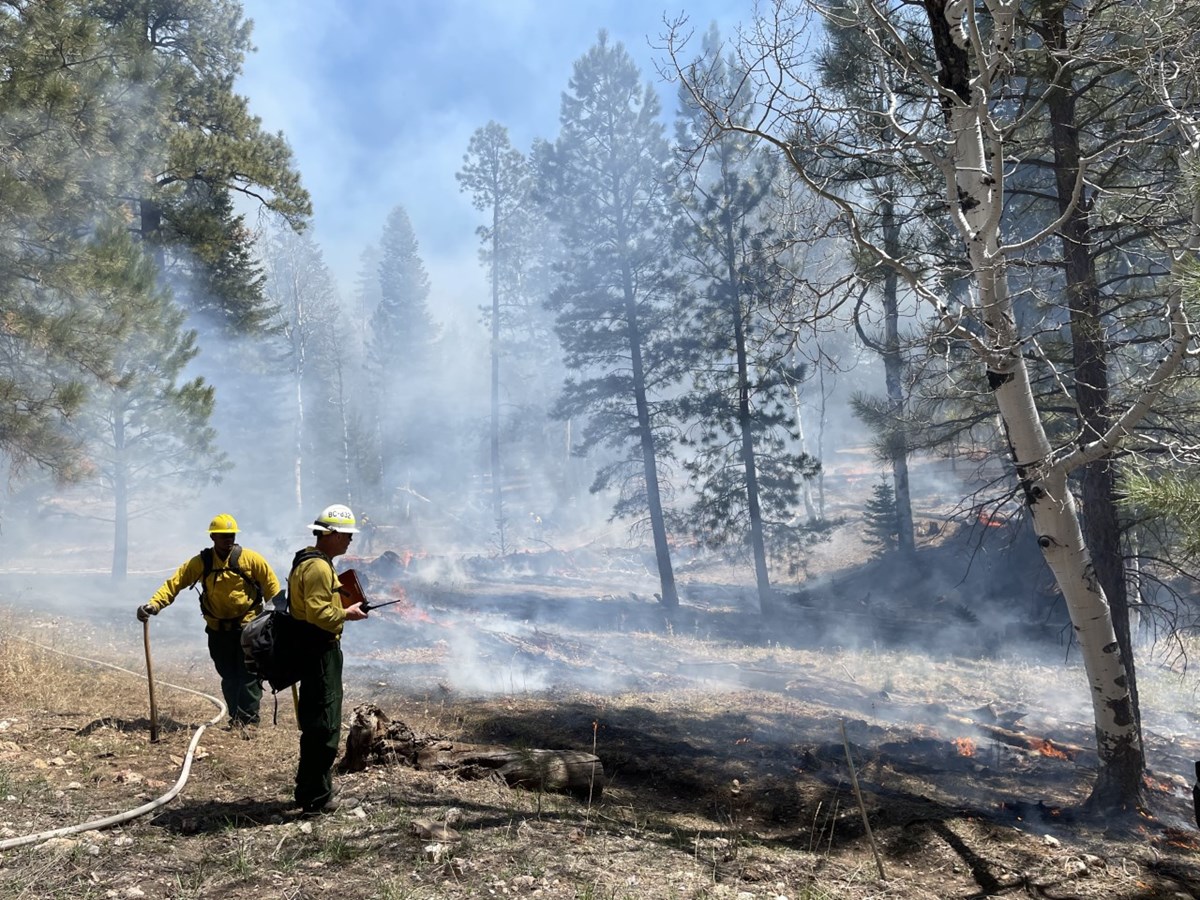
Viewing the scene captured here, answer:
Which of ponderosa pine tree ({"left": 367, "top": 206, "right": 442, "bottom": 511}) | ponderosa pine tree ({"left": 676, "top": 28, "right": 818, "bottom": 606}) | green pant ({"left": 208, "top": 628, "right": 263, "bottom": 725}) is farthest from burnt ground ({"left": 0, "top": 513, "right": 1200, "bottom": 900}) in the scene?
ponderosa pine tree ({"left": 367, "top": 206, "right": 442, "bottom": 511})

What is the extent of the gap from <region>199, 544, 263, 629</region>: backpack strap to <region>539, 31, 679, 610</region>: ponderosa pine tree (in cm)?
1585

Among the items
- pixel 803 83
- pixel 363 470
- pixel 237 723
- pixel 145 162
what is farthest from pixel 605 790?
pixel 363 470

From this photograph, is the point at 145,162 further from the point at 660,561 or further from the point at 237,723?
the point at 660,561

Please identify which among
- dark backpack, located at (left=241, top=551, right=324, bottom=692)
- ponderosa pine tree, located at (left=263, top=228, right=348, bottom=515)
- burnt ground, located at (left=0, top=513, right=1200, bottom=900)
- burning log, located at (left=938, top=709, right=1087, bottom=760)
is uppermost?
ponderosa pine tree, located at (left=263, top=228, right=348, bottom=515)

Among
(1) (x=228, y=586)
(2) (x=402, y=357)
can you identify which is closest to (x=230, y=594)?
(1) (x=228, y=586)

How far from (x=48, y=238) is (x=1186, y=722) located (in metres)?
18.5

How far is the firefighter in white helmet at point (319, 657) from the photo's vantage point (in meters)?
4.67

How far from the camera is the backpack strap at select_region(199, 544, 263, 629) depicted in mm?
6594

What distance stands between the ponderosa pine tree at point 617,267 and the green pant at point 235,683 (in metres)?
15.6

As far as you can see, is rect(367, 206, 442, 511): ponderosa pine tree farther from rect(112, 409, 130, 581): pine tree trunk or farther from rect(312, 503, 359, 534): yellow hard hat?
rect(312, 503, 359, 534): yellow hard hat

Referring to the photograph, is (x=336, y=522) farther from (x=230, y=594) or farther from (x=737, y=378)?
(x=737, y=378)

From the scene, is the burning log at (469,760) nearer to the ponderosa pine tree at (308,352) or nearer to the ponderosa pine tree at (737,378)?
the ponderosa pine tree at (737,378)

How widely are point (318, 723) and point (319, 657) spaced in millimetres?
396

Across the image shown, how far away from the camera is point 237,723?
6.84m
